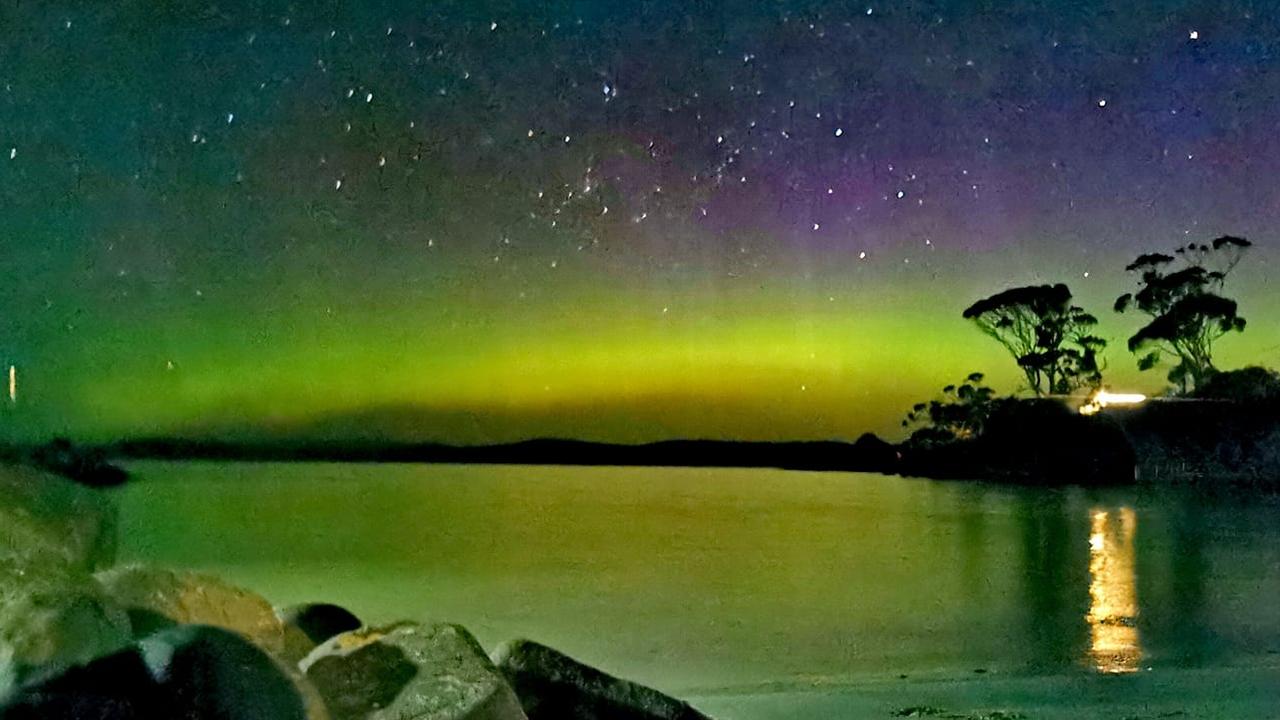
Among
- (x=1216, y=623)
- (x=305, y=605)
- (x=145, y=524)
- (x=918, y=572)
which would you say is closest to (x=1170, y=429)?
(x=918, y=572)

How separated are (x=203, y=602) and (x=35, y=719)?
3.14 ft

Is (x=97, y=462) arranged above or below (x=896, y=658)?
above

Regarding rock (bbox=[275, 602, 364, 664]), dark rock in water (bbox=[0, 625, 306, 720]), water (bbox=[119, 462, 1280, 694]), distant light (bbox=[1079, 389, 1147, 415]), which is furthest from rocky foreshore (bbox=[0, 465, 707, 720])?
distant light (bbox=[1079, 389, 1147, 415])

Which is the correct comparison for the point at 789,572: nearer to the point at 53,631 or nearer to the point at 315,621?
the point at 315,621

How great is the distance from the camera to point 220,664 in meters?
4.27

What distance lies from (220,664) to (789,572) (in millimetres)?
16148

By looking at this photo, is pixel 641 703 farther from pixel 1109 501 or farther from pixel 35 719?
pixel 1109 501

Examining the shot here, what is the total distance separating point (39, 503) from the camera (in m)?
6.37

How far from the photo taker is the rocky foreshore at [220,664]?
160 inches

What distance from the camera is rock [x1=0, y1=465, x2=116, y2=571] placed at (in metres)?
5.91

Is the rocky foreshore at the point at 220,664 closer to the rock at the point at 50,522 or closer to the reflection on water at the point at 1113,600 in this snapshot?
the rock at the point at 50,522

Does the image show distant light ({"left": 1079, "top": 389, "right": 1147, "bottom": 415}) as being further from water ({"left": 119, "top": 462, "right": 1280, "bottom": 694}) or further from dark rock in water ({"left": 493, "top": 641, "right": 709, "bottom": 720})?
dark rock in water ({"left": 493, "top": 641, "right": 709, "bottom": 720})

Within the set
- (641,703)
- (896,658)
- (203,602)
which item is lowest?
(896,658)

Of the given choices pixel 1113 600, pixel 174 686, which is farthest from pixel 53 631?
pixel 1113 600
